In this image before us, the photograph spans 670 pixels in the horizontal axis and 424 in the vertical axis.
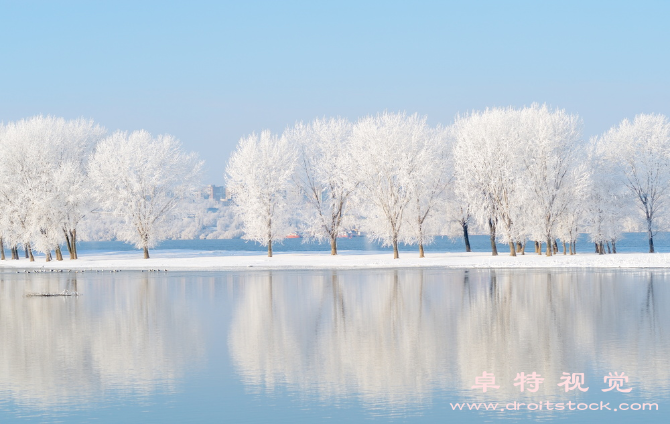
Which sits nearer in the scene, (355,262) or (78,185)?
(355,262)

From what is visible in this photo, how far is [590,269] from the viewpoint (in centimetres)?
4775

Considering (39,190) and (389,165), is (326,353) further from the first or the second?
(39,190)

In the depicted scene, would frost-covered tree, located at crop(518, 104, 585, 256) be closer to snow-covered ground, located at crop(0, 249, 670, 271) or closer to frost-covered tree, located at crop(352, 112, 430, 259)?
snow-covered ground, located at crop(0, 249, 670, 271)

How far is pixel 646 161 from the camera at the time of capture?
67.8m

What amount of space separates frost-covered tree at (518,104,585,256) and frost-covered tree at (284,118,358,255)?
52.8 feet

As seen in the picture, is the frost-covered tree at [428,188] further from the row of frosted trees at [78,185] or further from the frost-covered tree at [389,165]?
the row of frosted trees at [78,185]

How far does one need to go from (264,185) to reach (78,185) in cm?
1664

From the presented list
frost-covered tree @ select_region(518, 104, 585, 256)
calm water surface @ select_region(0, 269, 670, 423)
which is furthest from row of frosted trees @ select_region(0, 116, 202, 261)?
calm water surface @ select_region(0, 269, 670, 423)

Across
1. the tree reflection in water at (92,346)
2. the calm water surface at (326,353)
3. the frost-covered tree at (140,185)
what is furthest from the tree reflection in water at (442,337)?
the frost-covered tree at (140,185)

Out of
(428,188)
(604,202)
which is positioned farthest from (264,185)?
(604,202)

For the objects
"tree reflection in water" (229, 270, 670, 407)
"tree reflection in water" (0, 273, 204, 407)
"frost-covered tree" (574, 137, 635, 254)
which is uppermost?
"frost-covered tree" (574, 137, 635, 254)

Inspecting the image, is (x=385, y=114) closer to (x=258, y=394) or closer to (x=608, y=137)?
(x=608, y=137)

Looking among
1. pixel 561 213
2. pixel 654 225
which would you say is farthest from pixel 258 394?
pixel 654 225

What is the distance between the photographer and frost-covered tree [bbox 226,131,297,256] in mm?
68438
